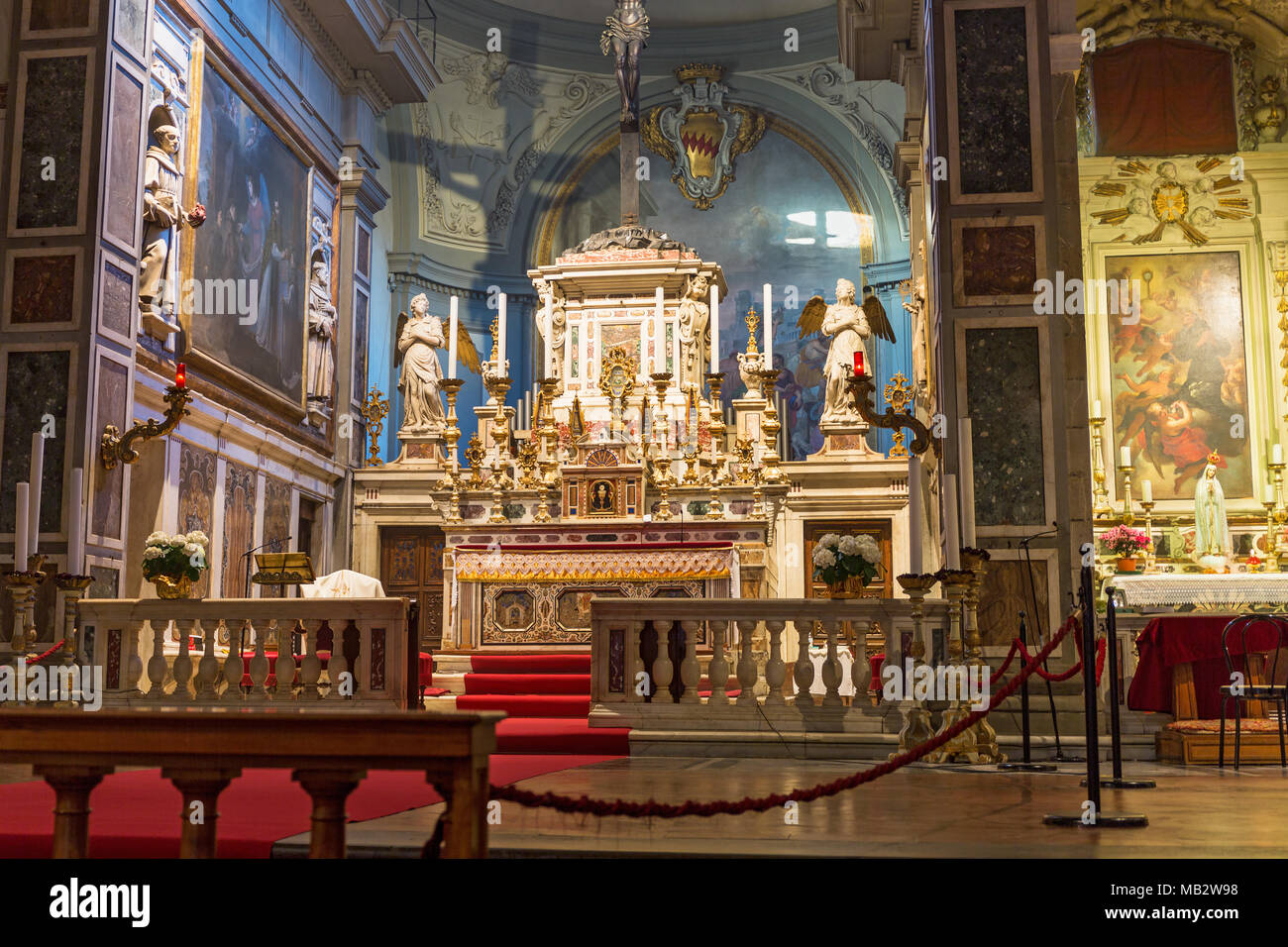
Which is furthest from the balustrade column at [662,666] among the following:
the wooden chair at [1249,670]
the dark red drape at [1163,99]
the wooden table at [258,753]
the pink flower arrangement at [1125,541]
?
the dark red drape at [1163,99]

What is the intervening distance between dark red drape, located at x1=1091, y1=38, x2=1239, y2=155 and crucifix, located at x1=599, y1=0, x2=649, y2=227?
6.33 m

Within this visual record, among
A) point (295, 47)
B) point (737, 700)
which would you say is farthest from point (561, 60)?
point (737, 700)

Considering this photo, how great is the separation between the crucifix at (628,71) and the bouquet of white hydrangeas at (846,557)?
35.2 feet

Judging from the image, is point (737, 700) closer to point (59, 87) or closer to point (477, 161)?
point (59, 87)

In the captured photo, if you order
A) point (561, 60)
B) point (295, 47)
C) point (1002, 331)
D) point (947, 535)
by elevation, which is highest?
point (561, 60)

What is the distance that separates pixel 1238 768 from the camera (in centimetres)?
779

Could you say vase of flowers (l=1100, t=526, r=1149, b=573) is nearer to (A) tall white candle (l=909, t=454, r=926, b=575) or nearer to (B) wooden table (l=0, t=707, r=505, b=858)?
(A) tall white candle (l=909, t=454, r=926, b=575)

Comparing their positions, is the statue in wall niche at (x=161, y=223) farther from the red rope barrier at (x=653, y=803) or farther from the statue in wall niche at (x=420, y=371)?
the red rope barrier at (x=653, y=803)

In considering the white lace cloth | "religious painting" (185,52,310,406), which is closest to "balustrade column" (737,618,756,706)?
Answer: the white lace cloth

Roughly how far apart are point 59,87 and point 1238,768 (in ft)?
33.8

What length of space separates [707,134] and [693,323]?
6810 mm

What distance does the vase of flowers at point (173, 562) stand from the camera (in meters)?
9.38

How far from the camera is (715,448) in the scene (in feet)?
48.6
